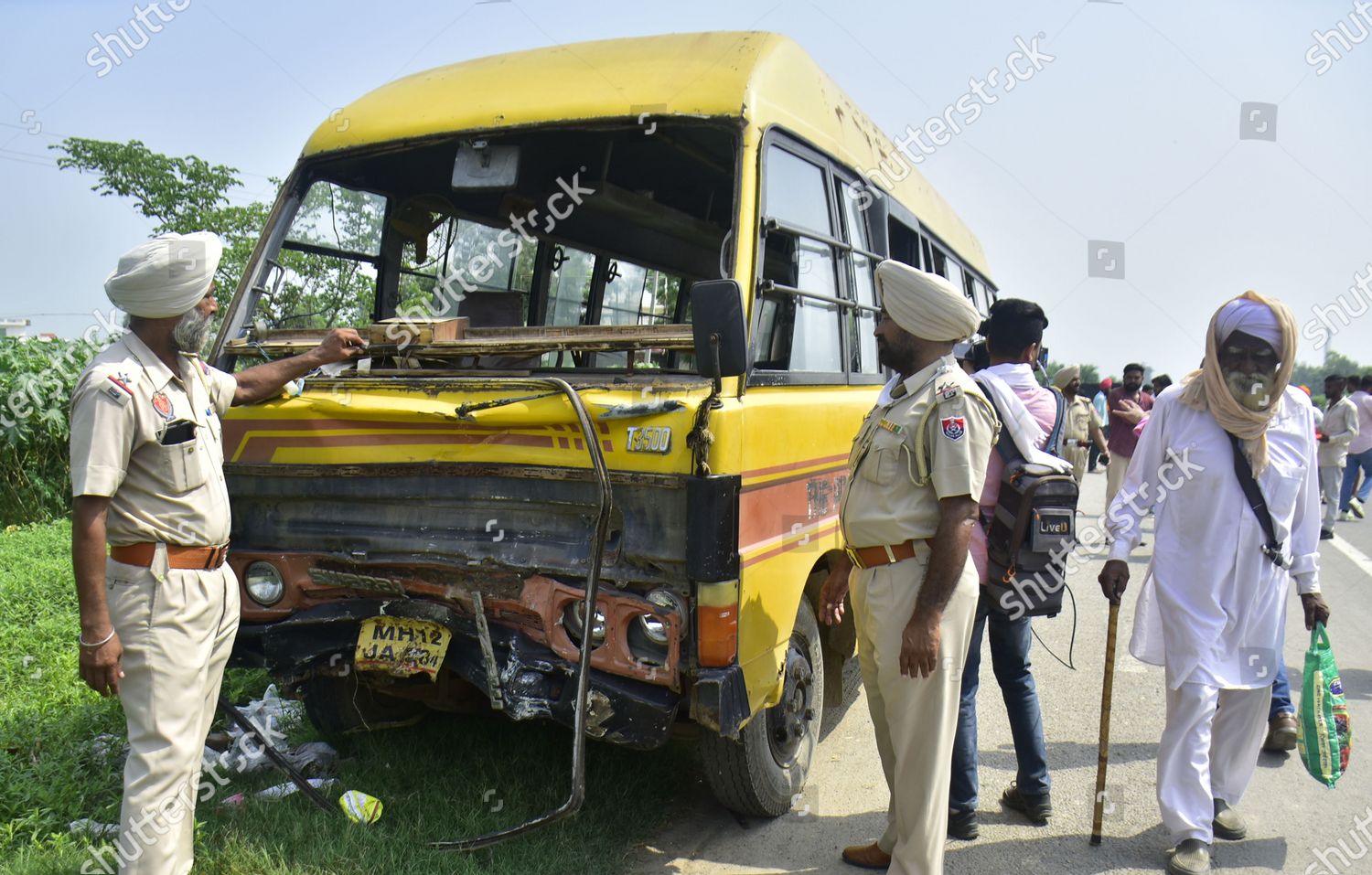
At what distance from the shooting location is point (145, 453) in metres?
2.75

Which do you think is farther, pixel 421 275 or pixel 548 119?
pixel 421 275

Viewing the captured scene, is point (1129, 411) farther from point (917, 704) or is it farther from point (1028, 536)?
point (917, 704)

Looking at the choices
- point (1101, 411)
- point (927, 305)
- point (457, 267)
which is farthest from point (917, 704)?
point (1101, 411)

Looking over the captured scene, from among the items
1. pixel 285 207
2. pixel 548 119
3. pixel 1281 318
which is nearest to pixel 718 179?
pixel 548 119

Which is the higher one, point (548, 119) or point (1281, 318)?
point (548, 119)

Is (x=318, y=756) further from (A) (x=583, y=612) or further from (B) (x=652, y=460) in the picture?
(B) (x=652, y=460)

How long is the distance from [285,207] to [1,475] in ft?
25.4

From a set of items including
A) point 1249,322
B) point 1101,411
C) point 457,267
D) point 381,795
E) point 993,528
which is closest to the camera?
point 1249,322

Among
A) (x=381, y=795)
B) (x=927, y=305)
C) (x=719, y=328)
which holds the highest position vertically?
(x=927, y=305)

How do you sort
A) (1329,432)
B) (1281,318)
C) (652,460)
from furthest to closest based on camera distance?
(1329,432) < (1281,318) < (652,460)

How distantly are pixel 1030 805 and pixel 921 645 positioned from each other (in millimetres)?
1365

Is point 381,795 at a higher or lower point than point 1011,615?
lower

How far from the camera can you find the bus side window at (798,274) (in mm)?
3490

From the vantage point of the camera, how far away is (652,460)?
2.94m
